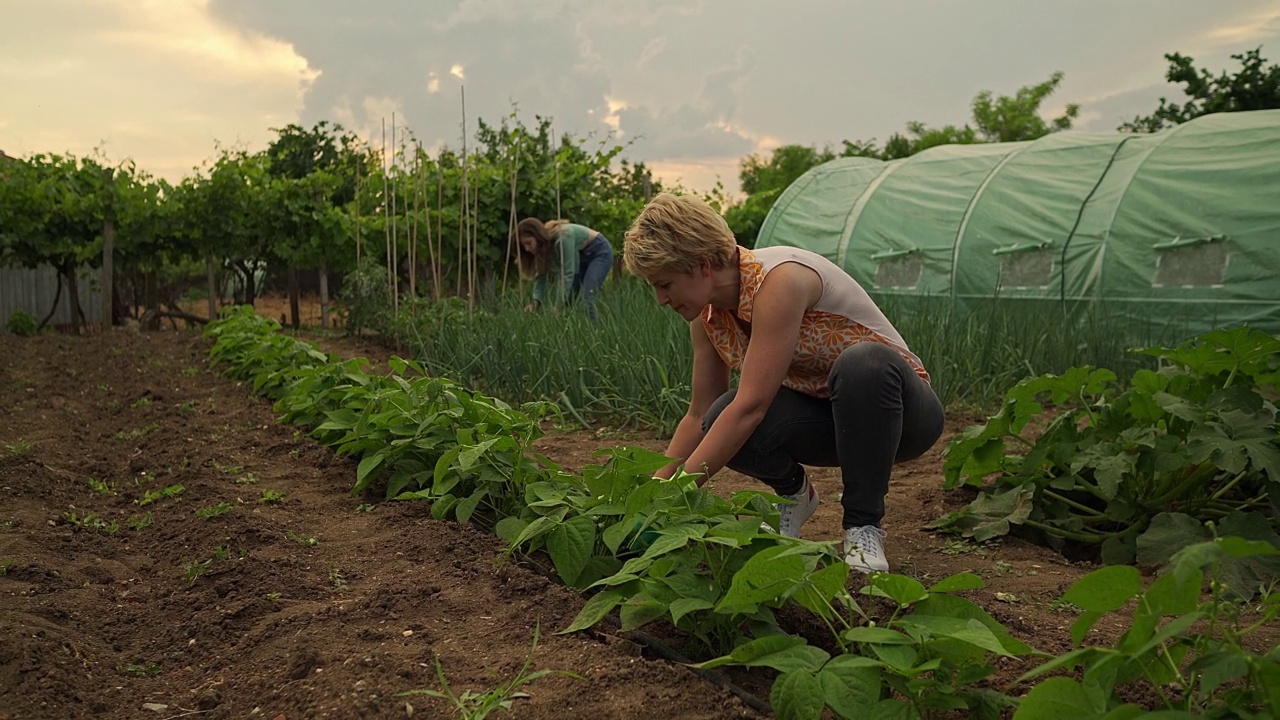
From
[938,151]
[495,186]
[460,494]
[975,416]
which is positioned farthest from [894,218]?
[460,494]

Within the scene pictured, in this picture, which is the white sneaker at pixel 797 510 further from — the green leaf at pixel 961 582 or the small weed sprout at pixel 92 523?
the small weed sprout at pixel 92 523

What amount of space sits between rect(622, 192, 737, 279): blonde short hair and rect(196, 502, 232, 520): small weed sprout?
1.38 metres

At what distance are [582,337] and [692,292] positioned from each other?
293cm

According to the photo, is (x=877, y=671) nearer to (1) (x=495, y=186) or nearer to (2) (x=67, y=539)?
(2) (x=67, y=539)

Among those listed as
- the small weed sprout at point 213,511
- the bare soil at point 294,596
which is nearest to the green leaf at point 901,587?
the bare soil at point 294,596

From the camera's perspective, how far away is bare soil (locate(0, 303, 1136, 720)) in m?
1.64

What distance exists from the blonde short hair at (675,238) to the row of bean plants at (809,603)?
20.0 inches

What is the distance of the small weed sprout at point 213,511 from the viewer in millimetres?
2826

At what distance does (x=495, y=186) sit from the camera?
10820 mm

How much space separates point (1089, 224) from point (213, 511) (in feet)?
24.9

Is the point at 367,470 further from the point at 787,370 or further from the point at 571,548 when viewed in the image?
the point at 787,370

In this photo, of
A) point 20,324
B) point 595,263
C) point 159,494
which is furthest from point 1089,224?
point 20,324

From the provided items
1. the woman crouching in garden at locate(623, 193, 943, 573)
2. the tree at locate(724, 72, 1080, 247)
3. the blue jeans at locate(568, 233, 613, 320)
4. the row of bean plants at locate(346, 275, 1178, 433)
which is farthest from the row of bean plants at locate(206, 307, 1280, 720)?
the tree at locate(724, 72, 1080, 247)

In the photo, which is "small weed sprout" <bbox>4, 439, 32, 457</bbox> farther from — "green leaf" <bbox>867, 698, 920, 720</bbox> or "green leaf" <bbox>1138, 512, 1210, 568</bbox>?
"green leaf" <bbox>1138, 512, 1210, 568</bbox>
